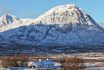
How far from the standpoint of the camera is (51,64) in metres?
108

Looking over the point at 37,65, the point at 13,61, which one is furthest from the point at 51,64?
the point at 13,61

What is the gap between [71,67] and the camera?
83312 mm

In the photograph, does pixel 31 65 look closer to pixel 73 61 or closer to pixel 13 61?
pixel 13 61

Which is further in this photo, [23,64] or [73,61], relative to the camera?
[23,64]

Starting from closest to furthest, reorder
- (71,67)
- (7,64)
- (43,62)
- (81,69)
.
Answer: (71,67)
(81,69)
(7,64)
(43,62)

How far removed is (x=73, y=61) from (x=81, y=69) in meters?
3.53

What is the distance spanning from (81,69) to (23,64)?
78.1 ft

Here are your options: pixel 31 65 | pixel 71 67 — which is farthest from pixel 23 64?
pixel 71 67

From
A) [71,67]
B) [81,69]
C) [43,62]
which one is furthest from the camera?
[43,62]

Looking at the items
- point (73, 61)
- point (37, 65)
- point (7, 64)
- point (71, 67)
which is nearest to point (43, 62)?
point (37, 65)

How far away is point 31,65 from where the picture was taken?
107000 mm

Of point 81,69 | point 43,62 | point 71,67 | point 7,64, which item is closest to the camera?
point 71,67

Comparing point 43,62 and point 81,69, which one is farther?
point 43,62

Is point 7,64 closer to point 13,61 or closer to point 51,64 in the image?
point 13,61
